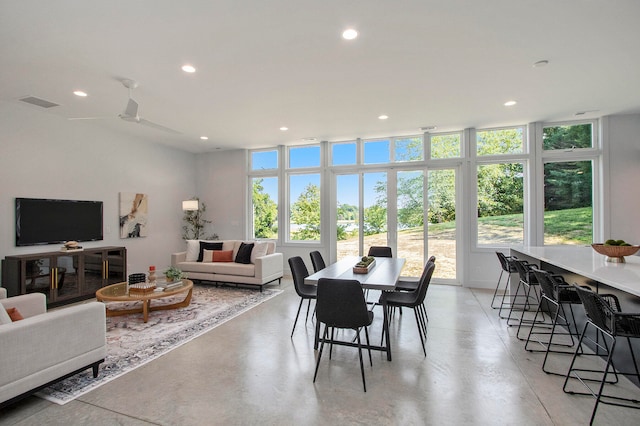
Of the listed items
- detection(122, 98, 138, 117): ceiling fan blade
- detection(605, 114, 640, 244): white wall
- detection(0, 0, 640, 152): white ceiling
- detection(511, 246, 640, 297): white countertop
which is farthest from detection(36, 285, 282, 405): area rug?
detection(605, 114, 640, 244): white wall

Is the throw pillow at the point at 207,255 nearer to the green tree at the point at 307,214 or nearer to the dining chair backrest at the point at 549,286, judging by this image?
the green tree at the point at 307,214

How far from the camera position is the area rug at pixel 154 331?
2502mm

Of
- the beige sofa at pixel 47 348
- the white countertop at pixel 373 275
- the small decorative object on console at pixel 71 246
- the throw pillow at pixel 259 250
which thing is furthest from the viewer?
the throw pillow at pixel 259 250

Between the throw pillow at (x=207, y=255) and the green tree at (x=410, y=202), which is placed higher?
the green tree at (x=410, y=202)

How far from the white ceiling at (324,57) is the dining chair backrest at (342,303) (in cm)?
221

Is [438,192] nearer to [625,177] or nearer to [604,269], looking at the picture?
[625,177]

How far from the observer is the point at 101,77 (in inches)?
140

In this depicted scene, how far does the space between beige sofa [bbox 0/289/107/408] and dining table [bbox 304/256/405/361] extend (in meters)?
1.83

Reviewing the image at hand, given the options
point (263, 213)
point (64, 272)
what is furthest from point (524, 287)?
point (64, 272)

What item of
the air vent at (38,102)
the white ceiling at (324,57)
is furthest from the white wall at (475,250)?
the air vent at (38,102)

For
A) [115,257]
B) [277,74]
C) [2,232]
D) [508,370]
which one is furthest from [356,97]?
[2,232]

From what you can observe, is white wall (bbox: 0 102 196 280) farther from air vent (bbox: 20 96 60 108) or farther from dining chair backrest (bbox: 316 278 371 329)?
dining chair backrest (bbox: 316 278 371 329)

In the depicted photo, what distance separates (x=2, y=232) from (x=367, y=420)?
5391 millimetres

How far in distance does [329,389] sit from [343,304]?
2.20 ft
